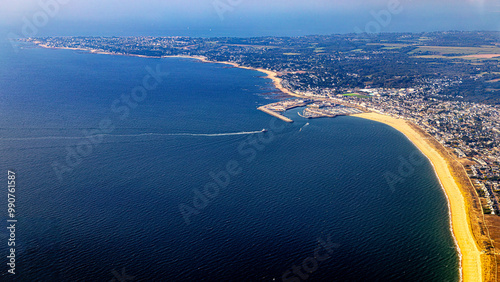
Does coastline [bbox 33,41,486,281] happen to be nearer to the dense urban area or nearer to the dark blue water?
the dark blue water

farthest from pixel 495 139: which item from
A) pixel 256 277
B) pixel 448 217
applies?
pixel 256 277

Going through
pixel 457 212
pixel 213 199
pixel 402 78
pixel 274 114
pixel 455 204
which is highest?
pixel 402 78

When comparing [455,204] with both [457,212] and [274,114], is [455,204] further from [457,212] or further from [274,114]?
[274,114]

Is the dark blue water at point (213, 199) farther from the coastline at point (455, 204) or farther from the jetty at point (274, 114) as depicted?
the jetty at point (274, 114)

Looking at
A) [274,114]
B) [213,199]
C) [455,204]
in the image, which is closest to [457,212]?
[455,204]

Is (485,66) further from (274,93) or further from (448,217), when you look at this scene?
(448,217)

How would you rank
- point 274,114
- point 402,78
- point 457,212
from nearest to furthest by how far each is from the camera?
1. point 457,212
2. point 274,114
3. point 402,78

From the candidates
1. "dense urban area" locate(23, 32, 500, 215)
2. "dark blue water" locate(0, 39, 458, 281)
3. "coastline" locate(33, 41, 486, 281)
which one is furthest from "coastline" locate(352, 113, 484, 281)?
"dense urban area" locate(23, 32, 500, 215)
